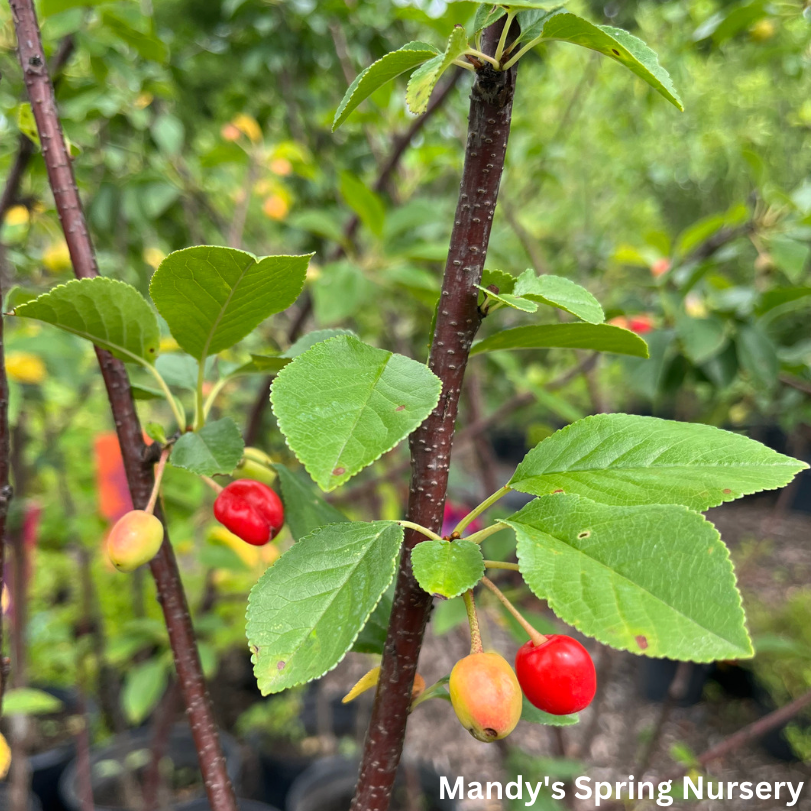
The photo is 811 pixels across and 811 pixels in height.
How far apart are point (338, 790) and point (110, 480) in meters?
1.07

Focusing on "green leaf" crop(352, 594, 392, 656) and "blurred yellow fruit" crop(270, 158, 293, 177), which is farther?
"blurred yellow fruit" crop(270, 158, 293, 177)

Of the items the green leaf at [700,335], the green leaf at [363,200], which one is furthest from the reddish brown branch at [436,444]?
the green leaf at [363,200]

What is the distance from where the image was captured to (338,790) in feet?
5.95

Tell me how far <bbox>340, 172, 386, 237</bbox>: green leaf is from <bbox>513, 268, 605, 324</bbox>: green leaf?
0.91 m

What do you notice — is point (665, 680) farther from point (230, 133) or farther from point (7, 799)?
point (230, 133)

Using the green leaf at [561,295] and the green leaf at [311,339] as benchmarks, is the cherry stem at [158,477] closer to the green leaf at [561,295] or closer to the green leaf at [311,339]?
the green leaf at [311,339]

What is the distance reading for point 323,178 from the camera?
189 cm

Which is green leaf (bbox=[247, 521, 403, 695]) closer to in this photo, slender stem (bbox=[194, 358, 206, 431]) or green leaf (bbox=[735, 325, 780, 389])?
slender stem (bbox=[194, 358, 206, 431])

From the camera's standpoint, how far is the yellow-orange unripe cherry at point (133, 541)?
402 mm

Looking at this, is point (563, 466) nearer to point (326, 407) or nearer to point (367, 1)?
point (326, 407)

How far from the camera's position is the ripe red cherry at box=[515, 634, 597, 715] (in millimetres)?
345

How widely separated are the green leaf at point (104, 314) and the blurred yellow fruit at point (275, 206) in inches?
59.5

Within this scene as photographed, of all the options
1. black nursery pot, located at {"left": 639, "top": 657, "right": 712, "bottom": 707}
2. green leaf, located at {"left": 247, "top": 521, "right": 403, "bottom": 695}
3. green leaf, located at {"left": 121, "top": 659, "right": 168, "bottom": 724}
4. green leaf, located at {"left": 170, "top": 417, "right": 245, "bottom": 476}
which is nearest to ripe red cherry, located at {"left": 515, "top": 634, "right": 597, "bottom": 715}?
green leaf, located at {"left": 247, "top": 521, "right": 403, "bottom": 695}

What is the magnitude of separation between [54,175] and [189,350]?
0.16 metres
